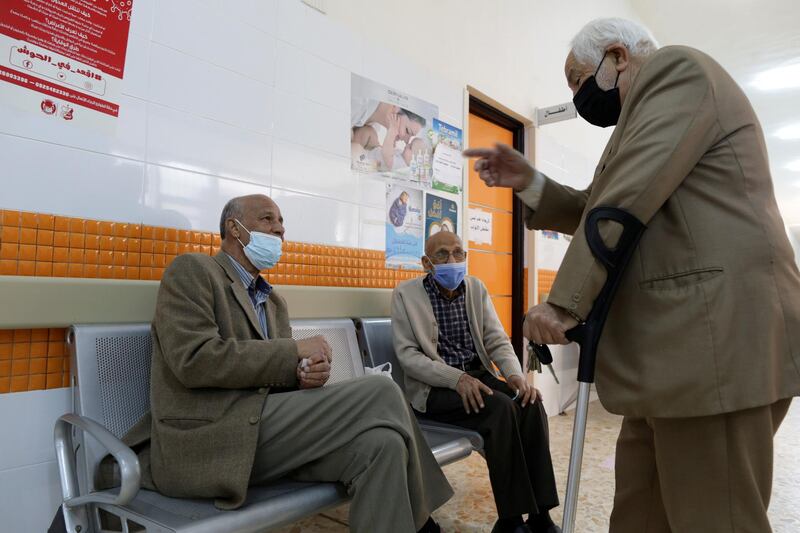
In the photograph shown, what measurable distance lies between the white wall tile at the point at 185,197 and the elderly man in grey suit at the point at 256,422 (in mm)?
384

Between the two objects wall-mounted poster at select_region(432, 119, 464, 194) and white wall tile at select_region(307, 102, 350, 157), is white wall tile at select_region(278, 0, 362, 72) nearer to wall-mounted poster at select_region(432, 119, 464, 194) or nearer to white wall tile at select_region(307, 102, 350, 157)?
white wall tile at select_region(307, 102, 350, 157)

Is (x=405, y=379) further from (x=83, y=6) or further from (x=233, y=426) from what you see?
(x=83, y=6)

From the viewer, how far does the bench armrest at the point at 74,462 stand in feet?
4.20

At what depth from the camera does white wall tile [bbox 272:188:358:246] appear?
2.45 metres

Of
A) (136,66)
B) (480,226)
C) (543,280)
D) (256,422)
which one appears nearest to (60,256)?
(136,66)

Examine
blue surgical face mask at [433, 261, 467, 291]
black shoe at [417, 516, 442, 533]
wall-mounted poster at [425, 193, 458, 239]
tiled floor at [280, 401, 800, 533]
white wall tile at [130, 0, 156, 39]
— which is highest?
white wall tile at [130, 0, 156, 39]

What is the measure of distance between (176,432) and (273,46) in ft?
5.74

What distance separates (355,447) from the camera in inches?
62.0

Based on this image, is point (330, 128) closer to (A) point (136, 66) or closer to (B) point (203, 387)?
(A) point (136, 66)

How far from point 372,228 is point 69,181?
4.90ft

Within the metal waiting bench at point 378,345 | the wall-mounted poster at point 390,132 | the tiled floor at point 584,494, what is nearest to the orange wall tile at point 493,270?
the wall-mounted poster at point 390,132

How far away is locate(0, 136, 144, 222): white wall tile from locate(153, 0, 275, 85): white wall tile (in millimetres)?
549

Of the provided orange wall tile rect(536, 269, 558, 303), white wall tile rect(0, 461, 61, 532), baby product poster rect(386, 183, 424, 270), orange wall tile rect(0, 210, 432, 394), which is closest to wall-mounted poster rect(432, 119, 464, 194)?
baby product poster rect(386, 183, 424, 270)

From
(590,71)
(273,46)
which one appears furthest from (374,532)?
(273,46)
